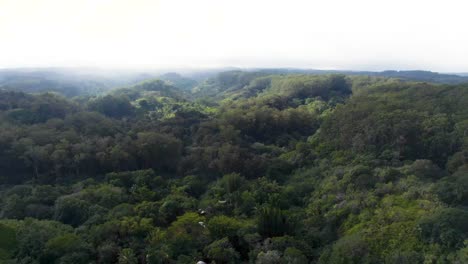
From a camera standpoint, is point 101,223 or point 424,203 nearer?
point 424,203

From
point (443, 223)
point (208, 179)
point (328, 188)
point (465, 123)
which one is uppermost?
point (465, 123)

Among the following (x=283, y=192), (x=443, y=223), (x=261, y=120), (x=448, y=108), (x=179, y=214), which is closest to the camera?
(x=443, y=223)

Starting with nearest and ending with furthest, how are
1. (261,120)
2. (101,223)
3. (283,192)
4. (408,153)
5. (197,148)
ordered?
(101,223), (283,192), (408,153), (197,148), (261,120)

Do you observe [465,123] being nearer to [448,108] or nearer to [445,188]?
[448,108]

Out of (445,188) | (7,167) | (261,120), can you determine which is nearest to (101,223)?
(7,167)

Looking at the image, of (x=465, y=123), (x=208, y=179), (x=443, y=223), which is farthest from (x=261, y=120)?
(x=443, y=223)

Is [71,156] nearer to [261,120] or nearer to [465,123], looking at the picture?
[261,120]

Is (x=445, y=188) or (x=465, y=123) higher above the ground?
(x=465, y=123)
